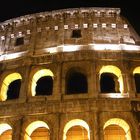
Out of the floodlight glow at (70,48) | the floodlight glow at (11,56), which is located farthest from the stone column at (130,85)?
the floodlight glow at (11,56)

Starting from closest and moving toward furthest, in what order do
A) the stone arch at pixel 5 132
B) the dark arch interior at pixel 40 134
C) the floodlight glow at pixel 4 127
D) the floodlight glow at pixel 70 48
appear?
the dark arch interior at pixel 40 134
the floodlight glow at pixel 4 127
the stone arch at pixel 5 132
the floodlight glow at pixel 70 48

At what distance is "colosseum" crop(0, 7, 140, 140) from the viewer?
52.5 feet

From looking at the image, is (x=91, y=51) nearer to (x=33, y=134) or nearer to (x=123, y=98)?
(x=123, y=98)

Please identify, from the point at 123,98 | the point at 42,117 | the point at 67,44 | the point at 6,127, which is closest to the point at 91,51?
the point at 67,44

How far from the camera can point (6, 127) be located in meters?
17.0

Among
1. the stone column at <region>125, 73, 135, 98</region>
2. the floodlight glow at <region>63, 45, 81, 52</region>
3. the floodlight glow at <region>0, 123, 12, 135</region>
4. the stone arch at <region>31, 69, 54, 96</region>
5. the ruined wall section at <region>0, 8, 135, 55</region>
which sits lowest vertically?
the floodlight glow at <region>0, 123, 12, 135</region>

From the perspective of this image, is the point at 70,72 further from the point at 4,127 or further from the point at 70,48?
the point at 4,127

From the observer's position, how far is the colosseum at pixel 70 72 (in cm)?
1602

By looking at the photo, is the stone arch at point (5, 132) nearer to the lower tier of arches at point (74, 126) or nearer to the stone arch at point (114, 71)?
the lower tier of arches at point (74, 126)

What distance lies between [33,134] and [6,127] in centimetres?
154

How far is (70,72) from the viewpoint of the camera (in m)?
18.0

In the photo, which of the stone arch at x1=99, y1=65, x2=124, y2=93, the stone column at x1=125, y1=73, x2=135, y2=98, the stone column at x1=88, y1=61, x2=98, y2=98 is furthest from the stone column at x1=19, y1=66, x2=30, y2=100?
the stone column at x1=125, y1=73, x2=135, y2=98

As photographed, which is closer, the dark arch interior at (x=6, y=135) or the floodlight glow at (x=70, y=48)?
the dark arch interior at (x=6, y=135)

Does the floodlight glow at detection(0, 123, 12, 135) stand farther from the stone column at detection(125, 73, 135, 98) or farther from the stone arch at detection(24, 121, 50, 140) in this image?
the stone column at detection(125, 73, 135, 98)
